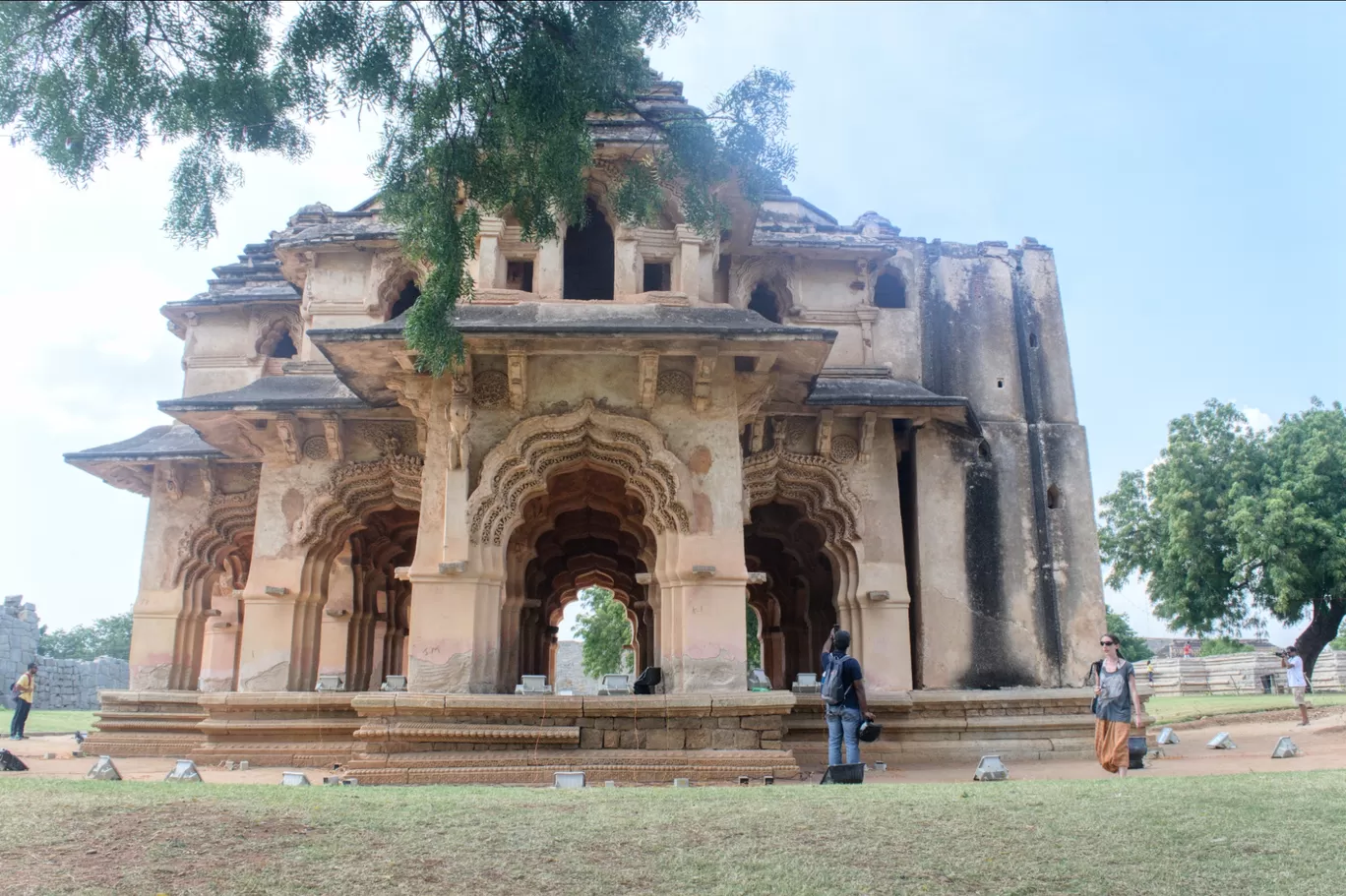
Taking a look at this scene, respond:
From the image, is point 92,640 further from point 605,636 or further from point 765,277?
point 765,277

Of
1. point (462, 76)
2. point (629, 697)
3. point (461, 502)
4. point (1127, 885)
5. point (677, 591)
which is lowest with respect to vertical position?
point (1127, 885)

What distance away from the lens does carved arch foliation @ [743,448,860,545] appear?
14398 millimetres

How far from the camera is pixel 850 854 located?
18.5ft

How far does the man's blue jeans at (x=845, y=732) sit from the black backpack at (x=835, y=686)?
90 mm

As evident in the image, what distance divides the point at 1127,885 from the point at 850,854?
1.38 metres

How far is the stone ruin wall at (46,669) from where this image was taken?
29.0 m

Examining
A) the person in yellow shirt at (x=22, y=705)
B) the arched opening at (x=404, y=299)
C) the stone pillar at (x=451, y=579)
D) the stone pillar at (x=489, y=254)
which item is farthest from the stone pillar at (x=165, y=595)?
the stone pillar at (x=489, y=254)

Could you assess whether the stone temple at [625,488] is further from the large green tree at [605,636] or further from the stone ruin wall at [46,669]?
the large green tree at [605,636]

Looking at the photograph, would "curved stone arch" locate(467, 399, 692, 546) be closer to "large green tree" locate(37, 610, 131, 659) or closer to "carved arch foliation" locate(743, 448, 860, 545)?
"carved arch foliation" locate(743, 448, 860, 545)

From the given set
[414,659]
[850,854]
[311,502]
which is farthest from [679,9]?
[311,502]

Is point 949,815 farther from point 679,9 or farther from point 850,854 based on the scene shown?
point 679,9

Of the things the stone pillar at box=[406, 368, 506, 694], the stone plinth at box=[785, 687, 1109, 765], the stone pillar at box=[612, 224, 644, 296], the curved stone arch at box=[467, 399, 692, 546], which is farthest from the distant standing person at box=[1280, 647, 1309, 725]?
the stone pillar at box=[406, 368, 506, 694]

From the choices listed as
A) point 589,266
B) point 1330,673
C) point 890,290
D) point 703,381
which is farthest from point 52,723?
point 1330,673

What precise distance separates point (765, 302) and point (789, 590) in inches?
262
